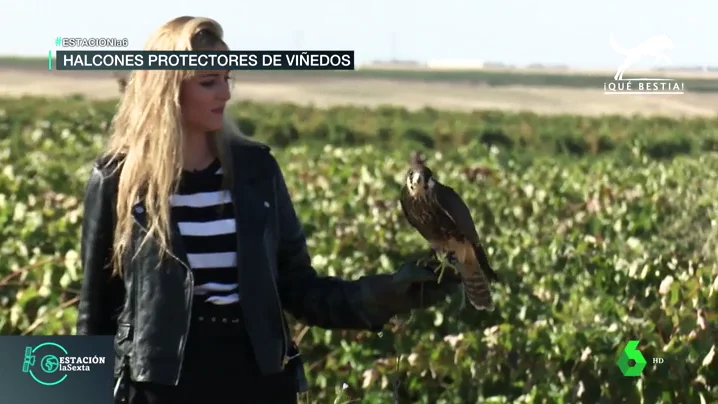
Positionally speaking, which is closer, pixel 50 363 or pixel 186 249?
pixel 186 249

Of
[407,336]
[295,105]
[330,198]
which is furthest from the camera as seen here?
[295,105]

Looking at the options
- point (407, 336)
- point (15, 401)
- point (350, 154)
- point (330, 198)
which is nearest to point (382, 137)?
point (350, 154)

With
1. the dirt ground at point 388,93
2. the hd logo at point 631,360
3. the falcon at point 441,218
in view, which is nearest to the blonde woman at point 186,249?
the falcon at point 441,218

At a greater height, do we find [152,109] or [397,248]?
[152,109]

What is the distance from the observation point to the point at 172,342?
2.56m

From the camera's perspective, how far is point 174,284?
8.32ft

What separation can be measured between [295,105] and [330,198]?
1693 cm

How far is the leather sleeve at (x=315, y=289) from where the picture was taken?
8.95 ft

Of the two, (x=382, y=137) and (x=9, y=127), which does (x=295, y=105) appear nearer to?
(x=382, y=137)

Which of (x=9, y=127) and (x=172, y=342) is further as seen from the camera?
(x=9, y=127)

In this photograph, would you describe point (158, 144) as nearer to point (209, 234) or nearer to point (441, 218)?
point (209, 234)

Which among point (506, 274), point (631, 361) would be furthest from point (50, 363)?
point (506, 274)

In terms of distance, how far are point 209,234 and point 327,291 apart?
0.32m

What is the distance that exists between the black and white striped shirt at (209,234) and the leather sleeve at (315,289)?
0.53 ft
